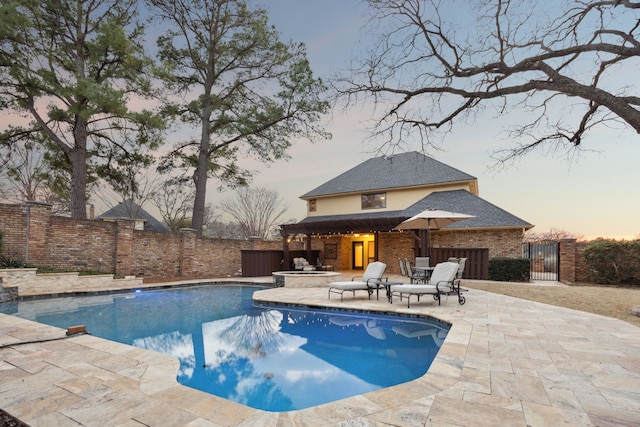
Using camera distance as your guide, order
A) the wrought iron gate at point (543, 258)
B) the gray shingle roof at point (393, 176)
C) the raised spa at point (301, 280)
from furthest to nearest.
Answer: the gray shingle roof at point (393, 176)
the wrought iron gate at point (543, 258)
the raised spa at point (301, 280)

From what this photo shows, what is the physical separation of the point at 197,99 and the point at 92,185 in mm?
7306

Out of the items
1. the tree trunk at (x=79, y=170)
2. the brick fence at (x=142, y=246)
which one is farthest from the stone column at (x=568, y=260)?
the tree trunk at (x=79, y=170)

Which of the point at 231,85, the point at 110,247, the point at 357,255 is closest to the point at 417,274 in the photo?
the point at 357,255

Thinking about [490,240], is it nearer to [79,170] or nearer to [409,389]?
[409,389]

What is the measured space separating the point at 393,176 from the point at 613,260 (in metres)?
11.0

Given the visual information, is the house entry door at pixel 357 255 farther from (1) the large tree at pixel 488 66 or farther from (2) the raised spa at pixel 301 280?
(1) the large tree at pixel 488 66

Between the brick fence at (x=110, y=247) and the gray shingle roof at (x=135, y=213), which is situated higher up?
the gray shingle roof at (x=135, y=213)

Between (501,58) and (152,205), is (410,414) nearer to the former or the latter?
(501,58)

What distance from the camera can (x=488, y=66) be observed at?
5379 millimetres

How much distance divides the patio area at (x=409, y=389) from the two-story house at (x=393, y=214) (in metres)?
9.26

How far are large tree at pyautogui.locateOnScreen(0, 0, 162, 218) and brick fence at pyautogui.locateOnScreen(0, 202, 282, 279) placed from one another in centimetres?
307

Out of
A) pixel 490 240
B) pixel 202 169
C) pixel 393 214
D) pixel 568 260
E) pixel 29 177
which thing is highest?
pixel 202 169

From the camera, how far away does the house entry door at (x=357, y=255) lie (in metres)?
22.2

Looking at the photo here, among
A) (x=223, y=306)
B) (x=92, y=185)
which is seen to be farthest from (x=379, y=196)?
(x=92, y=185)
